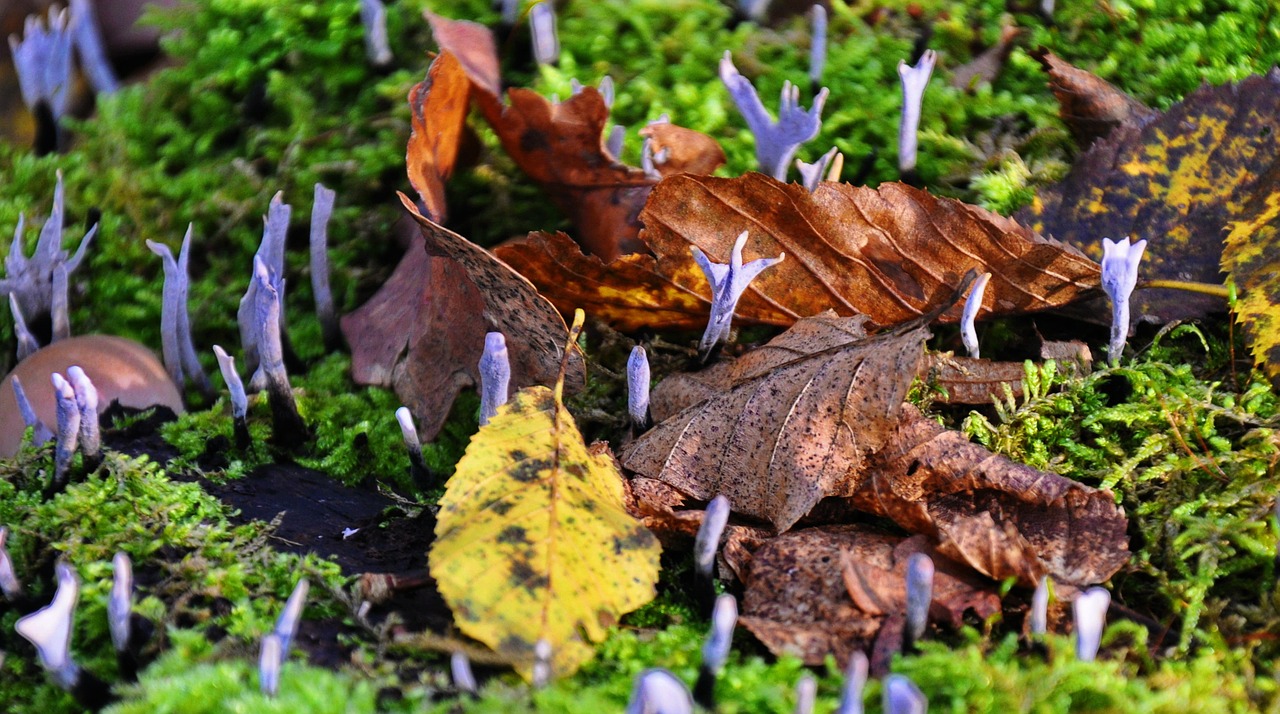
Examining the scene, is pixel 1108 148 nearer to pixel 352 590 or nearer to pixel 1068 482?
pixel 1068 482

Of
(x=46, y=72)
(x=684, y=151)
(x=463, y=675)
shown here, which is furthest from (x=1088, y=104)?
(x=46, y=72)

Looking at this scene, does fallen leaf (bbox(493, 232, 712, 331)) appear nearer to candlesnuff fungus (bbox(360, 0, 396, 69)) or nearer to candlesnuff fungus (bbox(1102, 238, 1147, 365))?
candlesnuff fungus (bbox(1102, 238, 1147, 365))

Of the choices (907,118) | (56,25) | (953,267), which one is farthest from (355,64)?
(953,267)

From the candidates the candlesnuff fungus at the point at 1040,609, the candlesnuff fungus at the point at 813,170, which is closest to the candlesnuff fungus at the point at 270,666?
the candlesnuff fungus at the point at 1040,609

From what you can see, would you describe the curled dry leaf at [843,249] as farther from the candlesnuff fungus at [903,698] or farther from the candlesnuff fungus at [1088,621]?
the candlesnuff fungus at [903,698]

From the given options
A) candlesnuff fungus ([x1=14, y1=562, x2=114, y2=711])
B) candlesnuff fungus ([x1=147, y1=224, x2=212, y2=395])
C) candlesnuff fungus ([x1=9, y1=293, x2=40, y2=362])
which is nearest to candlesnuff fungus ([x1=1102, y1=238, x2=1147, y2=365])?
candlesnuff fungus ([x1=14, y1=562, x2=114, y2=711])

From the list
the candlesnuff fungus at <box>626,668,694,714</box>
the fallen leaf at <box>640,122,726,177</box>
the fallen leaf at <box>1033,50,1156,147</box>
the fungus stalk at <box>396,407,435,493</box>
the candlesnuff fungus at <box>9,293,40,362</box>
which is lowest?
the fungus stalk at <box>396,407,435,493</box>
